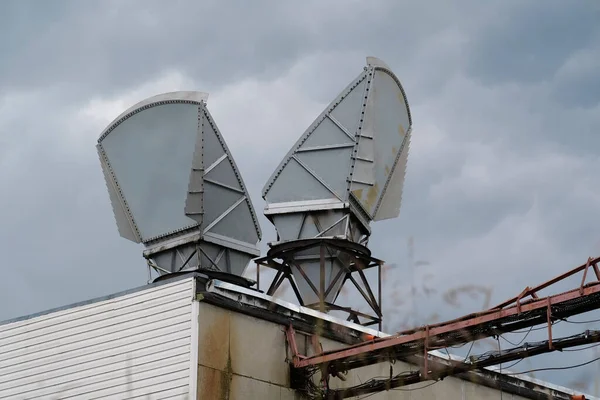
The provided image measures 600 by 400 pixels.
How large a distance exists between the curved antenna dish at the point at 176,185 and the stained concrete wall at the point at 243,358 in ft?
22.1

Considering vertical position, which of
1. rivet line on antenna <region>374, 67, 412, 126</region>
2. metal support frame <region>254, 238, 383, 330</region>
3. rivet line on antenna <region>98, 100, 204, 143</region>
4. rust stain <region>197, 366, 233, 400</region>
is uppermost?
rivet line on antenna <region>374, 67, 412, 126</region>

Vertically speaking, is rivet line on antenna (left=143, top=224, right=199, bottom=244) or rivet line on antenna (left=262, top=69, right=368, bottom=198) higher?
rivet line on antenna (left=262, top=69, right=368, bottom=198)

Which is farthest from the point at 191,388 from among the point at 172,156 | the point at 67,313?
the point at 172,156

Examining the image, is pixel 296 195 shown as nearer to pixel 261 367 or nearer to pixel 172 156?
pixel 172 156

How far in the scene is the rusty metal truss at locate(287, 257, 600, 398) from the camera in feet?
82.3

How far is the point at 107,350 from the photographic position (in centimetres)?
2883

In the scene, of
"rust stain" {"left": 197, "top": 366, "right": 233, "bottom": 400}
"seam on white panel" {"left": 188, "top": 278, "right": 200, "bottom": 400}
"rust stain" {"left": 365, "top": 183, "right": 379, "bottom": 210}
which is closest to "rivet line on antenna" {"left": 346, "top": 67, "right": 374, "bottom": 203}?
"rust stain" {"left": 365, "top": 183, "right": 379, "bottom": 210}

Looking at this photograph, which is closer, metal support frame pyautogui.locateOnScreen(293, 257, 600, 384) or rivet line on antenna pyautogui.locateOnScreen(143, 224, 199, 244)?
metal support frame pyautogui.locateOnScreen(293, 257, 600, 384)

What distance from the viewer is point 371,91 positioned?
36844 millimetres

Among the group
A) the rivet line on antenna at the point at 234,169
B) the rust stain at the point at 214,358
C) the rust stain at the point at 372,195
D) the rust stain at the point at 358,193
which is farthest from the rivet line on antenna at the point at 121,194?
the rust stain at the point at 214,358

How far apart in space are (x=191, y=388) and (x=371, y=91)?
13.6 meters

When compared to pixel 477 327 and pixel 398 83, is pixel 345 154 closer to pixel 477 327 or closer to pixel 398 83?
pixel 398 83

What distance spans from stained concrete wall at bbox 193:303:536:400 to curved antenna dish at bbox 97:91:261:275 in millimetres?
6750

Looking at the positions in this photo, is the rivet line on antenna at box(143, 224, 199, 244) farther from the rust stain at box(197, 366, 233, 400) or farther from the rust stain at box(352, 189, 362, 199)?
the rust stain at box(197, 366, 233, 400)
